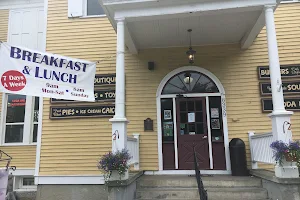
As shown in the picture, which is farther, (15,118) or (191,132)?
(15,118)

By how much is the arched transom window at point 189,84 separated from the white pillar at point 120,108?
214 cm

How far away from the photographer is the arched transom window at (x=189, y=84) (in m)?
7.13

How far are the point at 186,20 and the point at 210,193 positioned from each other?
3.73 m

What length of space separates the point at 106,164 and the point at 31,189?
4.08 m

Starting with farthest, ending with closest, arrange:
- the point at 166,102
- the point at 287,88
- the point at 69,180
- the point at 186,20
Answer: the point at 166,102, the point at 69,180, the point at 287,88, the point at 186,20

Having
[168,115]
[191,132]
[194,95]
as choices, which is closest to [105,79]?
[168,115]

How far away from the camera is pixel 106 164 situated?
15.9 ft

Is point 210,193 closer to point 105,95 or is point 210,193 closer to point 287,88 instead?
point 287,88

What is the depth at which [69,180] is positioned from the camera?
6938mm

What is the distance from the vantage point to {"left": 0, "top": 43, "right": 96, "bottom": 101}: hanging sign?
4.94m

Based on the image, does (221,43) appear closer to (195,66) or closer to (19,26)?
(195,66)

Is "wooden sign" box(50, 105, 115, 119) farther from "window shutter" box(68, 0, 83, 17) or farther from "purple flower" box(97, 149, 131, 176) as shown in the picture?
"window shutter" box(68, 0, 83, 17)

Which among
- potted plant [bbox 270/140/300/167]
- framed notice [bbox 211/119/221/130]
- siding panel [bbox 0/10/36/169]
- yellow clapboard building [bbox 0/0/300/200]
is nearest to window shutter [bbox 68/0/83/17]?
yellow clapboard building [bbox 0/0/300/200]

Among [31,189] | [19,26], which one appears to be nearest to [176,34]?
[19,26]
